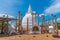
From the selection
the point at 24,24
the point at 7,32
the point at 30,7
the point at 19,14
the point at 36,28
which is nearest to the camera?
the point at 7,32

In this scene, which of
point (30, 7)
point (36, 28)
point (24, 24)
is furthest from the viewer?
point (30, 7)

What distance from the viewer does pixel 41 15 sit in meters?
28.7

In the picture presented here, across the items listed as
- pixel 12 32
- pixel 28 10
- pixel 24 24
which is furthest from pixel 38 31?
pixel 28 10

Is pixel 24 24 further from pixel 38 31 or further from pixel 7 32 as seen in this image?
pixel 7 32

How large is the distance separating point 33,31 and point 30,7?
16.8 metres

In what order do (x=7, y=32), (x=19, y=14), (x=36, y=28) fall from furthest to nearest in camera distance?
(x=36, y=28) < (x=19, y=14) < (x=7, y=32)

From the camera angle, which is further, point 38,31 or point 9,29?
point 38,31

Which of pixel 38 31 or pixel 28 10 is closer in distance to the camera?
pixel 38 31

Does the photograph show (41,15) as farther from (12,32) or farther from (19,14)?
(12,32)

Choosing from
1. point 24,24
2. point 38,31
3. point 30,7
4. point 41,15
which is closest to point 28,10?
point 30,7

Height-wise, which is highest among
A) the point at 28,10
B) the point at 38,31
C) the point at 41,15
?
the point at 28,10

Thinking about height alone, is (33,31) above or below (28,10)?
below

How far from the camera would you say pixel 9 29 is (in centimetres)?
2272

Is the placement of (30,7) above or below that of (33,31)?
above
